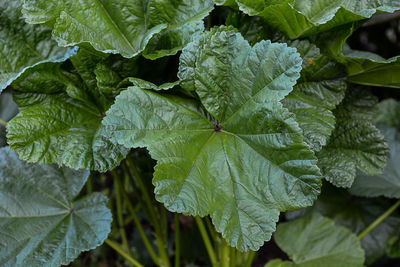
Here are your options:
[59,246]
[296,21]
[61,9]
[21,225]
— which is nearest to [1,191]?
[21,225]

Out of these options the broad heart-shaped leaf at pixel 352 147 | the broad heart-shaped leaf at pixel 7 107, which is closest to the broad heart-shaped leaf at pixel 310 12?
the broad heart-shaped leaf at pixel 352 147

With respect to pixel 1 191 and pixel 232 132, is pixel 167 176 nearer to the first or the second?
pixel 232 132

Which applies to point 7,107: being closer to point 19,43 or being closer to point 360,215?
point 19,43

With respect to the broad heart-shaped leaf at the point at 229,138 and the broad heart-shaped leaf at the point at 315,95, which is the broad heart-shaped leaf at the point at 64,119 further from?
the broad heart-shaped leaf at the point at 315,95

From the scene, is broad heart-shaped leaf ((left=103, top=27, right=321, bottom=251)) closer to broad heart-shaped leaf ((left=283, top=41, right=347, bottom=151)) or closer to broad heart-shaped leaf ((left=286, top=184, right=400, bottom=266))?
broad heart-shaped leaf ((left=283, top=41, right=347, bottom=151))

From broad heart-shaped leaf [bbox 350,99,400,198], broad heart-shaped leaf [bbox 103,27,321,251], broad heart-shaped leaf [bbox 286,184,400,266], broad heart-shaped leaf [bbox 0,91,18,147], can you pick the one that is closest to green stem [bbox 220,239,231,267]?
broad heart-shaped leaf [bbox 103,27,321,251]

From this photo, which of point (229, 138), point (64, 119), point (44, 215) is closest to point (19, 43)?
point (64, 119)
